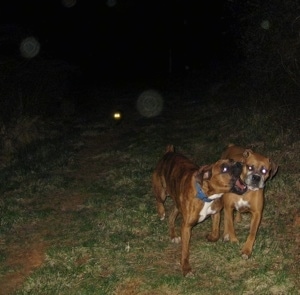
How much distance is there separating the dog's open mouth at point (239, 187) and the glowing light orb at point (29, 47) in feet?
40.0

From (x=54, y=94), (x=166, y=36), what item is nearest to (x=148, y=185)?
(x=54, y=94)

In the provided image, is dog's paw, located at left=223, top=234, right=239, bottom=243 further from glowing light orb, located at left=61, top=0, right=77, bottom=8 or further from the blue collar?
glowing light orb, located at left=61, top=0, right=77, bottom=8

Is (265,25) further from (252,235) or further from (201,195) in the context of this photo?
(201,195)

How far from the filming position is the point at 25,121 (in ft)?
48.4

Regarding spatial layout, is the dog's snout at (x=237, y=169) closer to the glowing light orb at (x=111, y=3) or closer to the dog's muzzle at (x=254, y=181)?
the dog's muzzle at (x=254, y=181)

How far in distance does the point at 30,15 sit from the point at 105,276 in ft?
67.8

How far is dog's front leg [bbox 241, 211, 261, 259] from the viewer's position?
18.5 feet

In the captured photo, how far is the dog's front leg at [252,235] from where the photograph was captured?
565 centimetres

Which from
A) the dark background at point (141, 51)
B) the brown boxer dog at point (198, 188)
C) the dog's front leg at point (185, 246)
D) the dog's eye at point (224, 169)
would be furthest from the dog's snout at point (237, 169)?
the dark background at point (141, 51)

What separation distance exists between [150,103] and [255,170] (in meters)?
17.8

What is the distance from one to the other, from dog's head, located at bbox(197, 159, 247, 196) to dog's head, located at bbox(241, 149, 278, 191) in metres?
0.17

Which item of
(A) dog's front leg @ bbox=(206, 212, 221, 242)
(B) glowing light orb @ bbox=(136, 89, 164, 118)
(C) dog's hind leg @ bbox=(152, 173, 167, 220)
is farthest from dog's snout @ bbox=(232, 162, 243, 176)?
(B) glowing light orb @ bbox=(136, 89, 164, 118)

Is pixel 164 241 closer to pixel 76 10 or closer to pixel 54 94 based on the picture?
pixel 54 94

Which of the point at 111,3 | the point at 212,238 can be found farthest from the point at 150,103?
the point at 111,3
